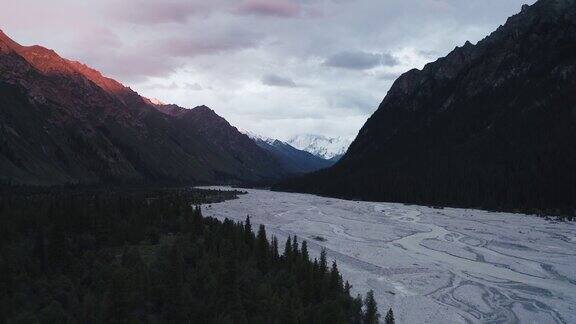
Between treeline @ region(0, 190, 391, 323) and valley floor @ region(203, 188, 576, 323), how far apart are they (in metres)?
6.15

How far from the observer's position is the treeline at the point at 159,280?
125ft

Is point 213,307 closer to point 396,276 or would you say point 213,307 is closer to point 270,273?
point 270,273

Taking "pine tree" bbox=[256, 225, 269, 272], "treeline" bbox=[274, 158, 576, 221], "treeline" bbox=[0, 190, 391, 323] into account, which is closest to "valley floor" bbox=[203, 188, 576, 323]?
"treeline" bbox=[0, 190, 391, 323]

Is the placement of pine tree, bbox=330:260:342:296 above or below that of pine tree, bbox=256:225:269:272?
below

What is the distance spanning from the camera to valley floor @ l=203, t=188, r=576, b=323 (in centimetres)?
4531

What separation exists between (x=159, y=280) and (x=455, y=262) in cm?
3655

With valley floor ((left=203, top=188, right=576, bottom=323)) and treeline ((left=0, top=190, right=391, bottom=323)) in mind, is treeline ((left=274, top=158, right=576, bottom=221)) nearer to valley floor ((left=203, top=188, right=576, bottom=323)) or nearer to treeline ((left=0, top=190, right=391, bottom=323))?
valley floor ((left=203, top=188, right=576, bottom=323))

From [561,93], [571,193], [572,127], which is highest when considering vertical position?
[561,93]

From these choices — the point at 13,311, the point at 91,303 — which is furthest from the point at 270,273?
the point at 13,311

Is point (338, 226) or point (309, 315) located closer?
point (309, 315)

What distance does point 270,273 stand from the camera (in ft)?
166

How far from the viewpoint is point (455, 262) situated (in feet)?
212

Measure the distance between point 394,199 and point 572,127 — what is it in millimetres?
56441

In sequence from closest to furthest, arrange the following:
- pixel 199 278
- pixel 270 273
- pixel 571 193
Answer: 1. pixel 199 278
2. pixel 270 273
3. pixel 571 193
